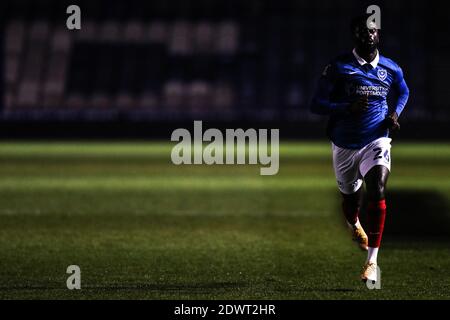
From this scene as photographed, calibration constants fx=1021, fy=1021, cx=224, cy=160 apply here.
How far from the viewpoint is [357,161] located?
7.97 metres

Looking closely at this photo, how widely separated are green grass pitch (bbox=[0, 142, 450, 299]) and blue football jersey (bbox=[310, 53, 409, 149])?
45.1 inches

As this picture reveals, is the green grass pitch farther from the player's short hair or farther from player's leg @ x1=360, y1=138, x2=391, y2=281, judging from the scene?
the player's short hair

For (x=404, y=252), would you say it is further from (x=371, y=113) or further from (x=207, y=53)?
(x=207, y=53)

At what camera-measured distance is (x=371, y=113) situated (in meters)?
7.68

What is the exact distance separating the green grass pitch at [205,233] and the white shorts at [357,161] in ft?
2.28

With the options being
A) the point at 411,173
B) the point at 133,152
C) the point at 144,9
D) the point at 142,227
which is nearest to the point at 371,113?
the point at 142,227

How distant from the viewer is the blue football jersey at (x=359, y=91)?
7.61m

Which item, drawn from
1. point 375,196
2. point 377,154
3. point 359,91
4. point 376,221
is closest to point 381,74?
point 359,91

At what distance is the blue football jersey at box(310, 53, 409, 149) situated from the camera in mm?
7609

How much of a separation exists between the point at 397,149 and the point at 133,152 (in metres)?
6.47

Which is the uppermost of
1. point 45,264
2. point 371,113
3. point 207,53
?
point 207,53

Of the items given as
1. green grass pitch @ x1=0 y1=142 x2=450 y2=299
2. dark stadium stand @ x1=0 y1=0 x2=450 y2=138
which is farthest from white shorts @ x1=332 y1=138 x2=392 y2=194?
dark stadium stand @ x1=0 y1=0 x2=450 y2=138

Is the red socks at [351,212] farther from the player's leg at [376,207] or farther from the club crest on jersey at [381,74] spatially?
the club crest on jersey at [381,74]

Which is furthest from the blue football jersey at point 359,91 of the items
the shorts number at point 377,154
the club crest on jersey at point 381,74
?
the shorts number at point 377,154
